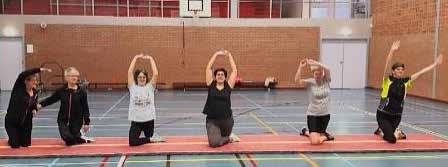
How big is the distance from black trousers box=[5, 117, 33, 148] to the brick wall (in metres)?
14.4

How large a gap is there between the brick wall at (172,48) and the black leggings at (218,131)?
1449 centimetres

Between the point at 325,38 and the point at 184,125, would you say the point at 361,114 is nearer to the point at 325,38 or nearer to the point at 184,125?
the point at 184,125

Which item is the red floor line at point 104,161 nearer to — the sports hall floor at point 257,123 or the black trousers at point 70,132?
the sports hall floor at point 257,123

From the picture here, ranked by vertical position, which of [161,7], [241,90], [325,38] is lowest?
[241,90]

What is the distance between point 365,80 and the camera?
23.9 meters

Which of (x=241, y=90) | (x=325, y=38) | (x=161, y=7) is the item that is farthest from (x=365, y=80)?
(x=161, y=7)

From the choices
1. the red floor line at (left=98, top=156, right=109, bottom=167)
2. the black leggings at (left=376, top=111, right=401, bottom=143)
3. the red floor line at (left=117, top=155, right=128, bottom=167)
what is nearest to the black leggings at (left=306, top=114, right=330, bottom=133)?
the black leggings at (left=376, top=111, right=401, bottom=143)

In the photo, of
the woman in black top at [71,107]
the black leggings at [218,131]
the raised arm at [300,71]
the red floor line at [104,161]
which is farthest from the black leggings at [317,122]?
the woman in black top at [71,107]

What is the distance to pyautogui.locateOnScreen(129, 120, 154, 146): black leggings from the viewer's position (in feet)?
27.1

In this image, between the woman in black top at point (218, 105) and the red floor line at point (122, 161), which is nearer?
the red floor line at point (122, 161)

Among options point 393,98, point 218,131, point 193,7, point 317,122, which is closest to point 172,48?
point 193,7

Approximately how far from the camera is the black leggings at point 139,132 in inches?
325

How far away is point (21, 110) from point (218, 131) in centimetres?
322

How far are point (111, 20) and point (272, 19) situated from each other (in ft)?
24.1
